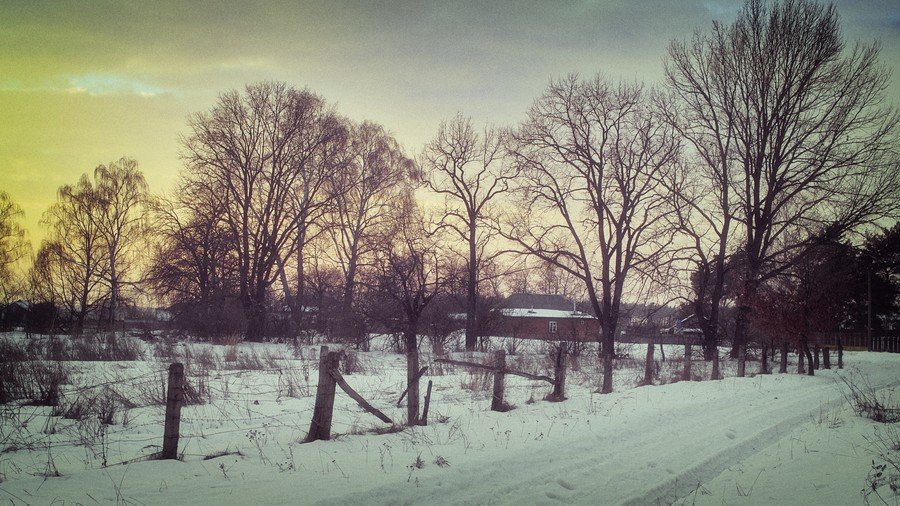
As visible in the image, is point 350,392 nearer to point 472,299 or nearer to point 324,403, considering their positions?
point 324,403

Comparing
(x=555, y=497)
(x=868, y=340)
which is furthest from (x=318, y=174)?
(x=868, y=340)

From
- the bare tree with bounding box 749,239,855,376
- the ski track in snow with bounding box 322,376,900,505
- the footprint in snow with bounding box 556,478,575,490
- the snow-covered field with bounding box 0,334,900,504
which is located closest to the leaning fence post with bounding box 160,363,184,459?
the snow-covered field with bounding box 0,334,900,504

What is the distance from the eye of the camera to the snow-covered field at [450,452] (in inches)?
210

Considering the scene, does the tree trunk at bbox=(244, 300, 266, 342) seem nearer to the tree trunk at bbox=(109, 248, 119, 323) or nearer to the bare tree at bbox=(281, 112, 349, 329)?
the bare tree at bbox=(281, 112, 349, 329)

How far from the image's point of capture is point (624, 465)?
261 inches

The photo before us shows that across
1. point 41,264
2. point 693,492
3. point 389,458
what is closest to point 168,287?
point 41,264

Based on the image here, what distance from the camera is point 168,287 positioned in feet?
98.9

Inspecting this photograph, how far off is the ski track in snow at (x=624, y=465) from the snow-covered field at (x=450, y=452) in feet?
0.09

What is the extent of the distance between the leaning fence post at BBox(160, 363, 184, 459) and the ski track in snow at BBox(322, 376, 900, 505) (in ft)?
7.67

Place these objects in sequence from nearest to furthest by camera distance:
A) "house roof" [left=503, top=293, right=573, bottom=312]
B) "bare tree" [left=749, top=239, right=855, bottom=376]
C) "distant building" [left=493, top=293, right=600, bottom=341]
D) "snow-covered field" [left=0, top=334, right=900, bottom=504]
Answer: "snow-covered field" [left=0, top=334, right=900, bottom=504]
"bare tree" [left=749, top=239, right=855, bottom=376]
"distant building" [left=493, top=293, right=600, bottom=341]
"house roof" [left=503, top=293, right=573, bottom=312]

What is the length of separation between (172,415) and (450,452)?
11.4ft

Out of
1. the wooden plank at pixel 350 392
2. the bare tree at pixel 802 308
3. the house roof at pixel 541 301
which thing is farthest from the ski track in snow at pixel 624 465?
the house roof at pixel 541 301

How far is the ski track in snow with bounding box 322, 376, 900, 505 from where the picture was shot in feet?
17.9

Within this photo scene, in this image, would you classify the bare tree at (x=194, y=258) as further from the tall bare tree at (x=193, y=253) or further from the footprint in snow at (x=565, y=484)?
the footprint in snow at (x=565, y=484)
